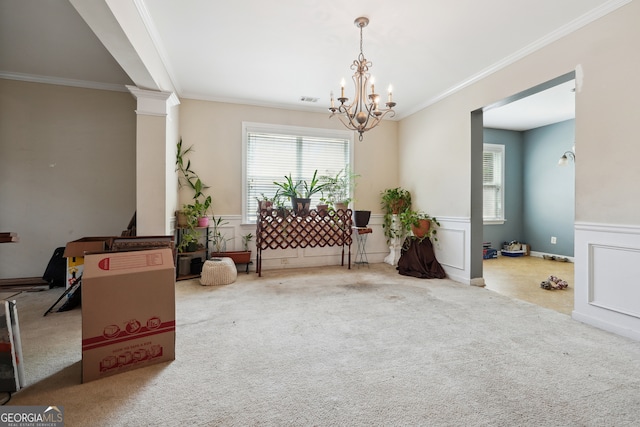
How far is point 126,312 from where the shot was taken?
1537mm

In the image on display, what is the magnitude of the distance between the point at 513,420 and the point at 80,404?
74.1 inches

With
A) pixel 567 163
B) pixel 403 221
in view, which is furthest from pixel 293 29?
pixel 567 163

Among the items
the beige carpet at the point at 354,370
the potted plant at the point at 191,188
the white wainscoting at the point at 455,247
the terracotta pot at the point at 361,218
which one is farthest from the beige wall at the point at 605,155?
the potted plant at the point at 191,188

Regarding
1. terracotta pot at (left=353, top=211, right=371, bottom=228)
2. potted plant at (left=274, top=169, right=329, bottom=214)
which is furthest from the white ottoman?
terracotta pot at (left=353, top=211, right=371, bottom=228)

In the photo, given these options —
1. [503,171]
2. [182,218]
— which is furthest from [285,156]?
[503,171]

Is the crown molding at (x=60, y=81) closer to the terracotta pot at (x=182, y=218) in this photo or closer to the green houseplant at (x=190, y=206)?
the green houseplant at (x=190, y=206)

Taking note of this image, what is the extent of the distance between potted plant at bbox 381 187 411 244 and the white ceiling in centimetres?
→ 157

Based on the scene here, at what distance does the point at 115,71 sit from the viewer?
3.23 m

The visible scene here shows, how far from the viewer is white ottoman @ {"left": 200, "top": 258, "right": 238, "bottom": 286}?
3.30 m

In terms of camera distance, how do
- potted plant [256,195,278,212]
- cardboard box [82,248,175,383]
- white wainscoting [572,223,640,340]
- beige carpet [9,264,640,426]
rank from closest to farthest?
beige carpet [9,264,640,426] < cardboard box [82,248,175,383] < white wainscoting [572,223,640,340] < potted plant [256,195,278,212]

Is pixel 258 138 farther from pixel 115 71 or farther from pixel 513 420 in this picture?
pixel 513 420

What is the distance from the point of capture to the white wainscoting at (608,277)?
80.3 inches

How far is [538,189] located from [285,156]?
15.7ft

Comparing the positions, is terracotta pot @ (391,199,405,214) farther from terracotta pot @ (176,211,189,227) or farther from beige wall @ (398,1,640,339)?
terracotta pot @ (176,211,189,227)
